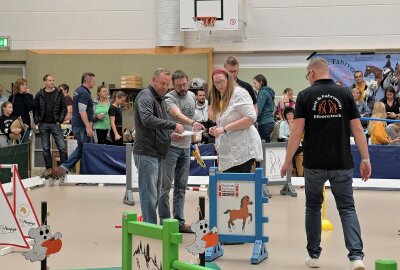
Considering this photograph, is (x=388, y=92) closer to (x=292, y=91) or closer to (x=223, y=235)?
(x=292, y=91)

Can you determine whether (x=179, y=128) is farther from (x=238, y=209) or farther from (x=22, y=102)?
(x=22, y=102)

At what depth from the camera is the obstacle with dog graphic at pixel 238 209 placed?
664cm

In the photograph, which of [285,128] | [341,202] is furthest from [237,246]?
[285,128]

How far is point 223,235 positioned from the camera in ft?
22.2

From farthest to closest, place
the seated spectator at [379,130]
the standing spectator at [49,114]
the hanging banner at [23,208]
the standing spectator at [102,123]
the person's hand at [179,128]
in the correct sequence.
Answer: the standing spectator at [102,123] → the seated spectator at [379,130] → the standing spectator at [49,114] → the hanging banner at [23,208] → the person's hand at [179,128]

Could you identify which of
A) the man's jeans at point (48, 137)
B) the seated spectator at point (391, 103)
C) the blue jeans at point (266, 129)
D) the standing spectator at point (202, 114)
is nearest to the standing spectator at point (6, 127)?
the man's jeans at point (48, 137)

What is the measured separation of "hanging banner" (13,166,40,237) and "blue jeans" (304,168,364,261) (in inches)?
97.3

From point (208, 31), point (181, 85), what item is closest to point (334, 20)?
point (208, 31)

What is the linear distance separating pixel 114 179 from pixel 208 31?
5.27 metres

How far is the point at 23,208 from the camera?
281 inches

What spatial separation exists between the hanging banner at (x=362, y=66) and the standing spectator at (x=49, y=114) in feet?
19.5

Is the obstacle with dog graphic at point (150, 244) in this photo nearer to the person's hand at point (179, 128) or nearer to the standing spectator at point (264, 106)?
the person's hand at point (179, 128)

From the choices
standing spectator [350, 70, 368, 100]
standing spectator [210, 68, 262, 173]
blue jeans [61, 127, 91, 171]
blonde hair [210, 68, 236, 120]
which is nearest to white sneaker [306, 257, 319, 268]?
standing spectator [210, 68, 262, 173]

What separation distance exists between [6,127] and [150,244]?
877 centimetres
